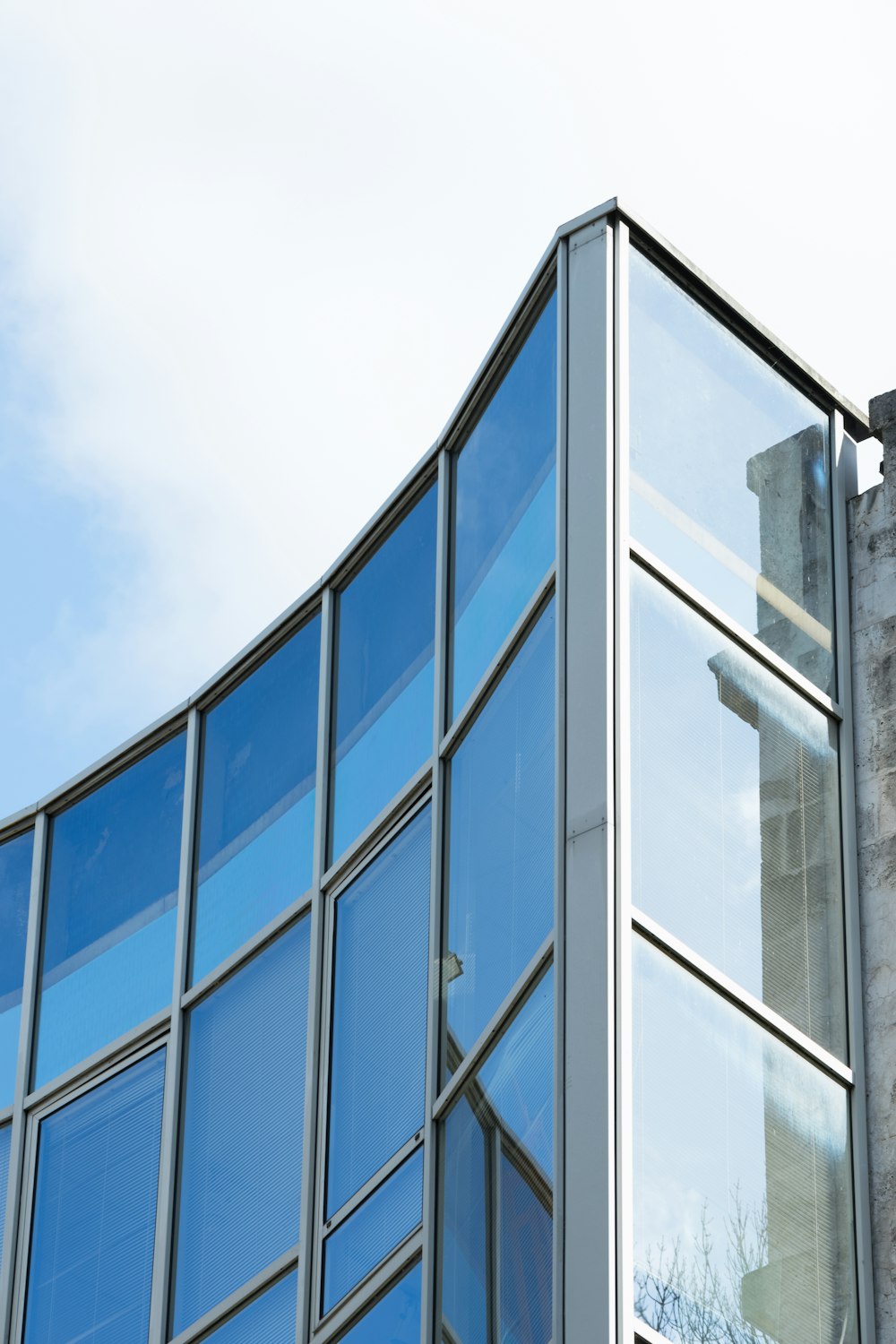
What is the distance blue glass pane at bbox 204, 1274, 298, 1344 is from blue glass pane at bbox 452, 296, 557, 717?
2.80m

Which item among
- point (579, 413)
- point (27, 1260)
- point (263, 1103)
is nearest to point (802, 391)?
point (579, 413)

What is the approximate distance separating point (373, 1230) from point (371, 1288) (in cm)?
27

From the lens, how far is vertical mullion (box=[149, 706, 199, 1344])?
10805 mm

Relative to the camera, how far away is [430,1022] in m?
9.07

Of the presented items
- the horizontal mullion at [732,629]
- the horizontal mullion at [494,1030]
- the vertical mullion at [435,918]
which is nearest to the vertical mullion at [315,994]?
the vertical mullion at [435,918]

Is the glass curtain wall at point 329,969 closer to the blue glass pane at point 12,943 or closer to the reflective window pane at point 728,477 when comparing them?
the blue glass pane at point 12,943

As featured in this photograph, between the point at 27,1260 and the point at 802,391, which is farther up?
the point at 802,391

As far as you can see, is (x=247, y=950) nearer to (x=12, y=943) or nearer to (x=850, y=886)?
(x=12, y=943)

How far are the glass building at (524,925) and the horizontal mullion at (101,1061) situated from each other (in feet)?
0.07

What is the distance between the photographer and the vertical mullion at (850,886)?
8.42m

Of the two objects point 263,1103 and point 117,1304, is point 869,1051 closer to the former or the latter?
point 263,1103

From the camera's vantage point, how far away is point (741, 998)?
27.2ft

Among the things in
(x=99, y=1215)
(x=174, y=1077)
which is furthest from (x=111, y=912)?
(x=99, y=1215)

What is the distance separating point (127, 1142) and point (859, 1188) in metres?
4.50
